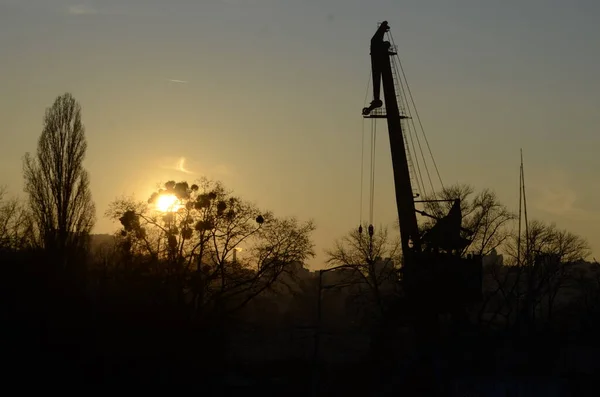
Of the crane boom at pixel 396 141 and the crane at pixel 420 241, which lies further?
the crane boom at pixel 396 141

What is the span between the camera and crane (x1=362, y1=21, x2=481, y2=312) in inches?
2253

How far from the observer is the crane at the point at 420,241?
188 ft

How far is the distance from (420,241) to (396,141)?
7920 mm

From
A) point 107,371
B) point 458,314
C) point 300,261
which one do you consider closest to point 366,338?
point 300,261

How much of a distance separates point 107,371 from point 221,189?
24.6m

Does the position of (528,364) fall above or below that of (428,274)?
below

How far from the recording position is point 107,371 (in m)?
43.1

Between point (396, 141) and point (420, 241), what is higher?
point (396, 141)

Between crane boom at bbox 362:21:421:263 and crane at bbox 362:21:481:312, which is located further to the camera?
crane boom at bbox 362:21:421:263

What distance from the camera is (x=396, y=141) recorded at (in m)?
64.3

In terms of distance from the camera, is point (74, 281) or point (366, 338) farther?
point (366, 338)

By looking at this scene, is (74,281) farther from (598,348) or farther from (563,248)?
(563,248)

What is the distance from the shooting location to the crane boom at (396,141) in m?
64.2

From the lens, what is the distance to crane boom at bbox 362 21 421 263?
64.2 metres
